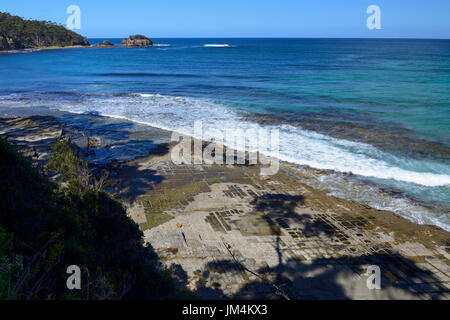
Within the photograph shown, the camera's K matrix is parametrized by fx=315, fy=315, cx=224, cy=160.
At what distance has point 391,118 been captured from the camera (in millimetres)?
21281

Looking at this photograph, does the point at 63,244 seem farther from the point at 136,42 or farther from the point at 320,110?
the point at 136,42

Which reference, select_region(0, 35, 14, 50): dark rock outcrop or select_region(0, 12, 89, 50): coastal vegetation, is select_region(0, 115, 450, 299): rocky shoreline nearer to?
select_region(0, 35, 14, 50): dark rock outcrop

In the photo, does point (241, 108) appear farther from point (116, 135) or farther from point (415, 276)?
point (415, 276)

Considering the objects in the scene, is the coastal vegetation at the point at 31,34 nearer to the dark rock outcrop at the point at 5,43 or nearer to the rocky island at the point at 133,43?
the dark rock outcrop at the point at 5,43

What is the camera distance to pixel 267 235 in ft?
28.6

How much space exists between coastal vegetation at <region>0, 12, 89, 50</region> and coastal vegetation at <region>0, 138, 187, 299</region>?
371 ft

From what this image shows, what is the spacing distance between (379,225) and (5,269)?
9204 millimetres

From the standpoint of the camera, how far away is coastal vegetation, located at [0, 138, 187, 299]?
378cm

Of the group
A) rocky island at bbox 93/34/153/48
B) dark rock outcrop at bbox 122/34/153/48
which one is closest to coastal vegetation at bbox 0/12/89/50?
rocky island at bbox 93/34/153/48

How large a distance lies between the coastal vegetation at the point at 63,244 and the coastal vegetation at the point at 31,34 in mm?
113026

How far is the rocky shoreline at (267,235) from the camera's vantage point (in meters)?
6.94

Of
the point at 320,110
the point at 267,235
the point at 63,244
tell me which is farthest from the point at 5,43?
the point at 63,244

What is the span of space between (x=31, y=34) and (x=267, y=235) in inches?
5154

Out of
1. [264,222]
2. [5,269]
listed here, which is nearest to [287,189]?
[264,222]
